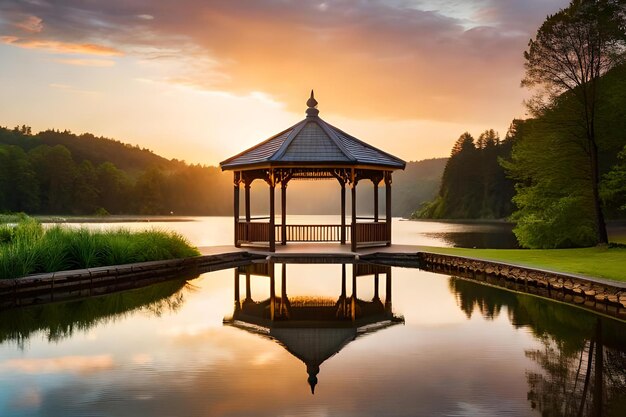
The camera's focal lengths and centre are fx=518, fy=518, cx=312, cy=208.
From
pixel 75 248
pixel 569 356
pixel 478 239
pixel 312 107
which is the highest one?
pixel 312 107

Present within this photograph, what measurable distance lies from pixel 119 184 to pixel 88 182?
6.32 m

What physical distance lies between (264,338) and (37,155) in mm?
84040

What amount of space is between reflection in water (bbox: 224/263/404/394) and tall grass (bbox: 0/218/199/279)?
12.5 feet

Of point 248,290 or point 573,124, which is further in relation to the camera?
point 573,124

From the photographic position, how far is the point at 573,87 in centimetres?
1955

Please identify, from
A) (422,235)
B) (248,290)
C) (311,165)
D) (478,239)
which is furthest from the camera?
(422,235)

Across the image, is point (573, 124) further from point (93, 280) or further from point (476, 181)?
point (476, 181)

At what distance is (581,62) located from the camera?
19078mm

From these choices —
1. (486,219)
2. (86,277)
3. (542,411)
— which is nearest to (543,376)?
(542,411)

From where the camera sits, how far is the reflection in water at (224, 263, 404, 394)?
727cm

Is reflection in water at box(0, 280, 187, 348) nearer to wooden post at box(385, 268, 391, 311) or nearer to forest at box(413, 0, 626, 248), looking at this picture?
wooden post at box(385, 268, 391, 311)

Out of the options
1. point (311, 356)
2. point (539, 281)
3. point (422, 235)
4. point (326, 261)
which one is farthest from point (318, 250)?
point (422, 235)

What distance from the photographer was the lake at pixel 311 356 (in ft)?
17.0

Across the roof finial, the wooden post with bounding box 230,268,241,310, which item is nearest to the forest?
the roof finial
